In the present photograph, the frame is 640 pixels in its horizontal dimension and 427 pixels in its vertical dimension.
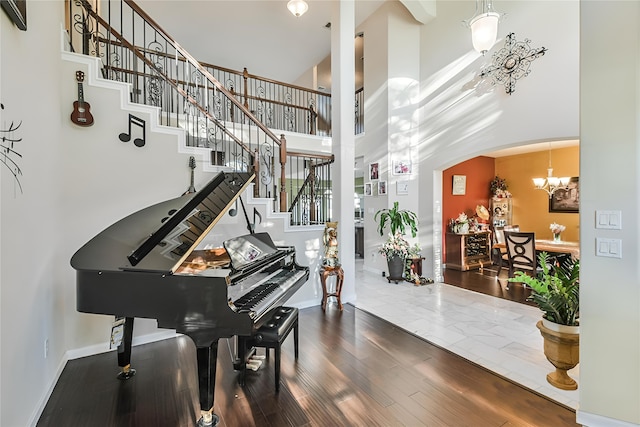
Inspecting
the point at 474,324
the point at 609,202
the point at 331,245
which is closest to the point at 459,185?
the point at 474,324

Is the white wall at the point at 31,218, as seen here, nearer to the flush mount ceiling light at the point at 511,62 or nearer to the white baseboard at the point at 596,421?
the white baseboard at the point at 596,421

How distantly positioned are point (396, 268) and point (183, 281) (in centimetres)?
423

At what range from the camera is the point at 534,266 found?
4.62m

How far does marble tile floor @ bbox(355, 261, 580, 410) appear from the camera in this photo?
2443 millimetres

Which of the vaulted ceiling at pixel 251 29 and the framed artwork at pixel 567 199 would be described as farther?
the framed artwork at pixel 567 199

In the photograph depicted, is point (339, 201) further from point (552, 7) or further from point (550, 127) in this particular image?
point (552, 7)

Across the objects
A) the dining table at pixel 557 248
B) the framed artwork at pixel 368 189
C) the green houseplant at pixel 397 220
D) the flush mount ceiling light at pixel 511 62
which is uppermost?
the flush mount ceiling light at pixel 511 62

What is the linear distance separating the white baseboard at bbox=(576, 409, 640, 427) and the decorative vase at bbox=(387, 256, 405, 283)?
345 centimetres

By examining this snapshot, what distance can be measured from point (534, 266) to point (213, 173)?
16.4 feet

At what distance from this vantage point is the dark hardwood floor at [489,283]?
446cm

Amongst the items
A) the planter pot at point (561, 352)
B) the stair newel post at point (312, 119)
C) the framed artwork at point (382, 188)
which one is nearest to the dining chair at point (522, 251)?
the framed artwork at point (382, 188)

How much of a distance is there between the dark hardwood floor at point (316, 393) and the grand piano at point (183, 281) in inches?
9.6

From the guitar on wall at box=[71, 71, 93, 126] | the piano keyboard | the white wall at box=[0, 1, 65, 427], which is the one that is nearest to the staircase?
the guitar on wall at box=[71, 71, 93, 126]

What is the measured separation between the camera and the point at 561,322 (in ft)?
7.30
